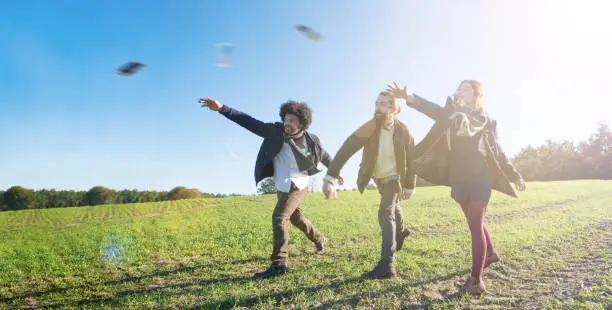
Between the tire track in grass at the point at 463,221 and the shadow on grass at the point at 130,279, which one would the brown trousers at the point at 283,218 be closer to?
the shadow on grass at the point at 130,279

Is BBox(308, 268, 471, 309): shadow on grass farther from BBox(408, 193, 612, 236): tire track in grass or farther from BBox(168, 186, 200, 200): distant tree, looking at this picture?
BBox(168, 186, 200, 200): distant tree

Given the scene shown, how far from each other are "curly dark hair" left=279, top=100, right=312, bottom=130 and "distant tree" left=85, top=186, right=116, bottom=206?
3810 cm

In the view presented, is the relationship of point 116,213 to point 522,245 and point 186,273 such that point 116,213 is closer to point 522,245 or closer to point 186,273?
point 186,273

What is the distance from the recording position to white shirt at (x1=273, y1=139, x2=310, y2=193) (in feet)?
18.2

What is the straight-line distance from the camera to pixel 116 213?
61.9 ft

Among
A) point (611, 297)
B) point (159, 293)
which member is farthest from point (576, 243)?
point (159, 293)

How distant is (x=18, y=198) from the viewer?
122 ft

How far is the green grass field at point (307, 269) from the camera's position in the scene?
4.10 m

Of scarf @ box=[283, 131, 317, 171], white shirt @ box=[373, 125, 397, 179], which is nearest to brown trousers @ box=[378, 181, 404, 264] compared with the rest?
white shirt @ box=[373, 125, 397, 179]

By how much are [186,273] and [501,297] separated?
4.24 m

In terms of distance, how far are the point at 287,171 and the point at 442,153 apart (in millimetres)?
2196

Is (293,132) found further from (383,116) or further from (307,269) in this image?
(307,269)

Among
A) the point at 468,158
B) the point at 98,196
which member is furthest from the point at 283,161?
the point at 98,196

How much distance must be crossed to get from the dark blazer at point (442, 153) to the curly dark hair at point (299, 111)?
2038 mm
